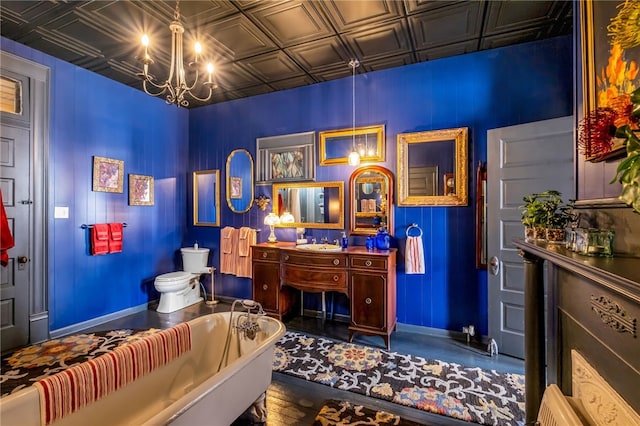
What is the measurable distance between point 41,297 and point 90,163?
1526 mm

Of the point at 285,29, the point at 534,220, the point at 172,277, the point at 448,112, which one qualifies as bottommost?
the point at 172,277

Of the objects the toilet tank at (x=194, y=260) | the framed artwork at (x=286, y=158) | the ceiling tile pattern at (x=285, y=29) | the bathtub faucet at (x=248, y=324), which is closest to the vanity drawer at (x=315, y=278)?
the bathtub faucet at (x=248, y=324)

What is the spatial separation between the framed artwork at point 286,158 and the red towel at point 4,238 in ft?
8.13

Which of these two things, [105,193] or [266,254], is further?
[105,193]

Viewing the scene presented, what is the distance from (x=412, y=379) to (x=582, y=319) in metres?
1.47

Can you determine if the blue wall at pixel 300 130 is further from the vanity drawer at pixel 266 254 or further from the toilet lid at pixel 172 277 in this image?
the vanity drawer at pixel 266 254

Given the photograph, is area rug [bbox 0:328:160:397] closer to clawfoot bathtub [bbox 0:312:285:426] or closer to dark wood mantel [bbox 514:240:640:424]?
clawfoot bathtub [bbox 0:312:285:426]

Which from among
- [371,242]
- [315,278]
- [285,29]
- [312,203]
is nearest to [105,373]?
[315,278]

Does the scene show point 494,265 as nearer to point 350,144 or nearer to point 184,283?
point 350,144

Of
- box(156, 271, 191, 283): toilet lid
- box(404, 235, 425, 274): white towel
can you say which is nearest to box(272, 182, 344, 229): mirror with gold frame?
box(404, 235, 425, 274): white towel

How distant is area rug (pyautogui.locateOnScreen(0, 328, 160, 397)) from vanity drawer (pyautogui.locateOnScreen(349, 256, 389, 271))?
241 centimetres

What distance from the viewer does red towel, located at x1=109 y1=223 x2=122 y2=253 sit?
3430 mm

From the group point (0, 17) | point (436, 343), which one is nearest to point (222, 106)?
point (0, 17)

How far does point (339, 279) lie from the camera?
9.62ft
